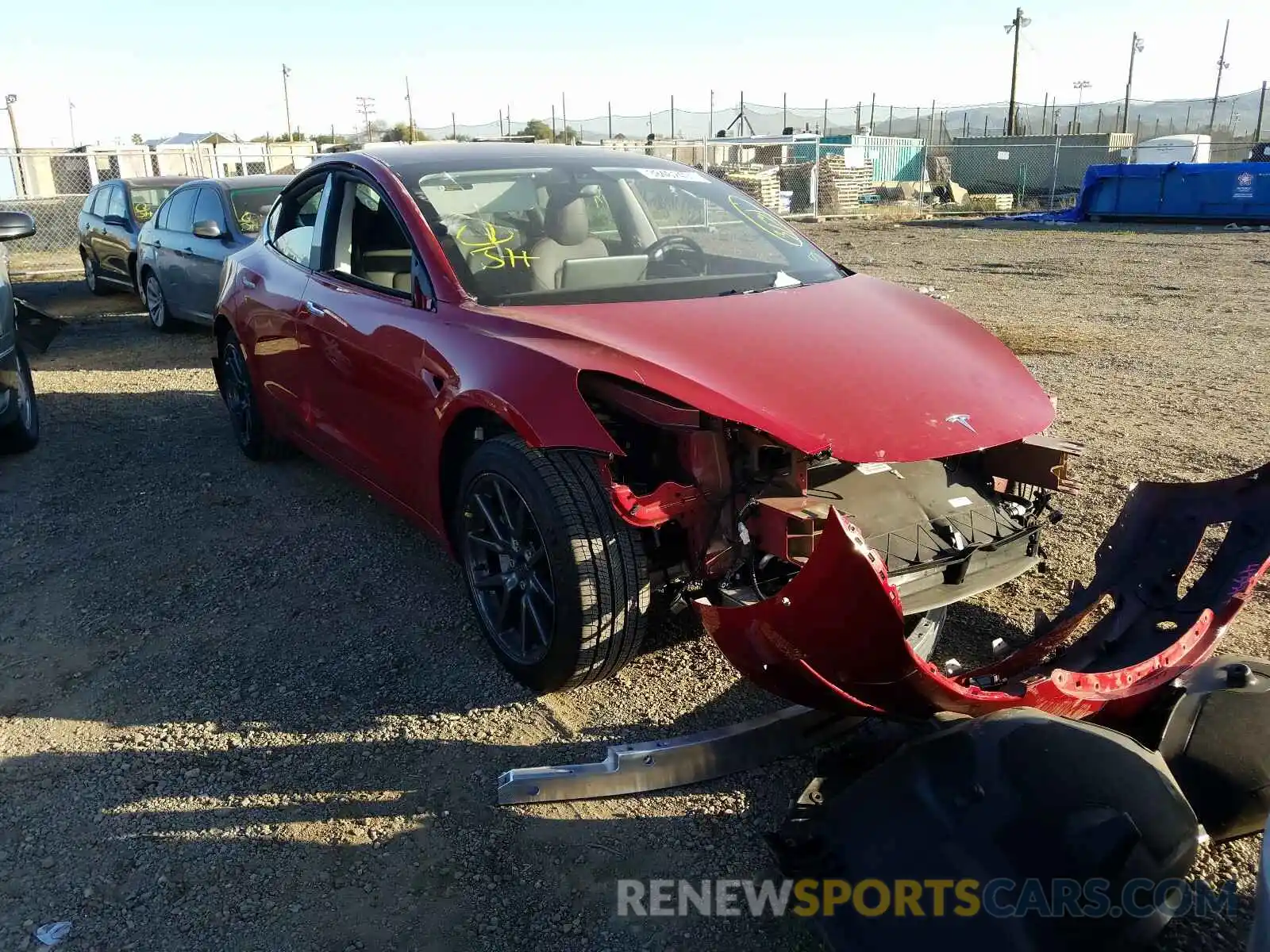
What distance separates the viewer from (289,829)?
8.91 ft

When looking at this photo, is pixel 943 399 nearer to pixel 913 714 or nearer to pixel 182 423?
pixel 913 714

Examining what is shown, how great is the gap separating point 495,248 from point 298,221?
1.59m

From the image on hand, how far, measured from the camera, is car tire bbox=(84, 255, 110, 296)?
1264cm

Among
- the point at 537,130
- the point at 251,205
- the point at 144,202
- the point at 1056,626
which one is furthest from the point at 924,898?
the point at 537,130

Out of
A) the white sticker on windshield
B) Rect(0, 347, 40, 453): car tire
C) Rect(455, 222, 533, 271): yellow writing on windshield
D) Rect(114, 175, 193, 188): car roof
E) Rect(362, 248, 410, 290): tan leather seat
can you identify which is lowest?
Rect(0, 347, 40, 453): car tire

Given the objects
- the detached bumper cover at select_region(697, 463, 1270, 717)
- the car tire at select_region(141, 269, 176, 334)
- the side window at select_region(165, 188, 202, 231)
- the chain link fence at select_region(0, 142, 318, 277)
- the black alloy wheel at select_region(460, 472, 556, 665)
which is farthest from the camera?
the chain link fence at select_region(0, 142, 318, 277)

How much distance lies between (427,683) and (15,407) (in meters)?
3.99

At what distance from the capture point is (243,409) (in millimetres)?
5641

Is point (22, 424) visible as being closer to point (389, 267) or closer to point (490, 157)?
point (389, 267)

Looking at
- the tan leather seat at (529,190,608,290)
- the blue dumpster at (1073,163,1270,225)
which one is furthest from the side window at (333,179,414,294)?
the blue dumpster at (1073,163,1270,225)

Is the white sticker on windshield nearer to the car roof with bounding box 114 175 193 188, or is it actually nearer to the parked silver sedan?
the parked silver sedan

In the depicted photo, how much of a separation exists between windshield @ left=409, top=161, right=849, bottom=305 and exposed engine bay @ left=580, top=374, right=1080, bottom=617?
789mm

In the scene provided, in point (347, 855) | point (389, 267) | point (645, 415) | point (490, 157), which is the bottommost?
point (347, 855)

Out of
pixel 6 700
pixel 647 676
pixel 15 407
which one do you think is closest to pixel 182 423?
pixel 15 407
